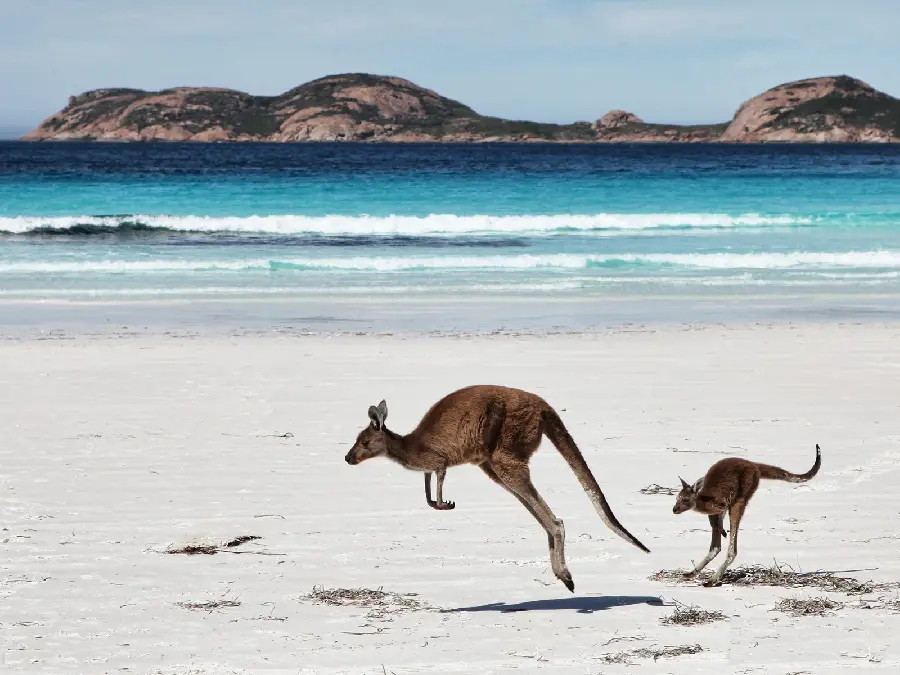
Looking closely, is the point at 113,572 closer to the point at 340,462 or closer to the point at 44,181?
the point at 340,462

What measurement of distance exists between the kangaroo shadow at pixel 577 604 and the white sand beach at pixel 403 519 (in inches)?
0.7

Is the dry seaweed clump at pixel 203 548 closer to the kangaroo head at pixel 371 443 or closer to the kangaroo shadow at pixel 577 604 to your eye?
the kangaroo head at pixel 371 443

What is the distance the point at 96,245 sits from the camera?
2877cm

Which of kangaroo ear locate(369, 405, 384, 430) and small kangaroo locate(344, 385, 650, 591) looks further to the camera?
small kangaroo locate(344, 385, 650, 591)

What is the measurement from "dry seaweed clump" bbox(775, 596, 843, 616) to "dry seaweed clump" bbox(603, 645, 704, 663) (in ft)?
2.01

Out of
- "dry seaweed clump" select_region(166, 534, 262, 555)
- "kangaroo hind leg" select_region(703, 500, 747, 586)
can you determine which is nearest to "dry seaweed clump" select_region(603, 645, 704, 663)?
"kangaroo hind leg" select_region(703, 500, 747, 586)

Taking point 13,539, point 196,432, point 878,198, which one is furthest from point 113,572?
point 878,198

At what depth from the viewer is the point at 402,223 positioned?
3541 centimetres

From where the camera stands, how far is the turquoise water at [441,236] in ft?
67.3

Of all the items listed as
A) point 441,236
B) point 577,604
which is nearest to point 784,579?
point 577,604

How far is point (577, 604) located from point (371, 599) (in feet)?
2.98

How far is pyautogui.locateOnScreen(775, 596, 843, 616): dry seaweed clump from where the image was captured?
5.26 m

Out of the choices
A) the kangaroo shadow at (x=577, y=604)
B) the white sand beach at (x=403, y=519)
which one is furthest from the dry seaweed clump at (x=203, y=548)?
the kangaroo shadow at (x=577, y=604)

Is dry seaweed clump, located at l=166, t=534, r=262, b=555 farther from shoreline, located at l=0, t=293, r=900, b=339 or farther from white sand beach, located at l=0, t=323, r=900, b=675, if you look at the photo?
shoreline, located at l=0, t=293, r=900, b=339
